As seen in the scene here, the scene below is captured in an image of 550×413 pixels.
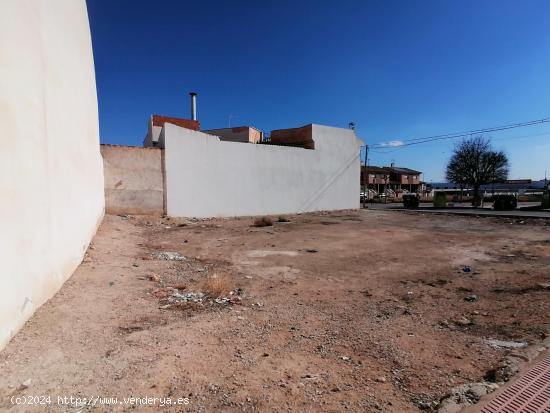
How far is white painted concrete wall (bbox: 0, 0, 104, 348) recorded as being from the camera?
2.64 meters

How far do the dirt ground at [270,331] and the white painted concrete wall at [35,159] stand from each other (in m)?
0.35

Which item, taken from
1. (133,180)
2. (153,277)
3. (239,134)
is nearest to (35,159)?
(153,277)

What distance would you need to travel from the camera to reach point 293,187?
2153cm

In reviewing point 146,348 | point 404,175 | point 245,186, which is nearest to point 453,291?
point 146,348

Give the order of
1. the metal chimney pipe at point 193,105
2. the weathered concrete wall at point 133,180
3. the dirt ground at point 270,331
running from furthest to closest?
the metal chimney pipe at point 193,105 → the weathered concrete wall at point 133,180 → the dirt ground at point 270,331

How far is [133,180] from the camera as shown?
1404 centimetres

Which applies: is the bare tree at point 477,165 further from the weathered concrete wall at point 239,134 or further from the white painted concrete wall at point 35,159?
the white painted concrete wall at point 35,159

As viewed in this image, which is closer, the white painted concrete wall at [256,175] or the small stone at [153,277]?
the small stone at [153,277]

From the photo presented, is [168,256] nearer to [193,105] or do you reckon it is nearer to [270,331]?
[270,331]

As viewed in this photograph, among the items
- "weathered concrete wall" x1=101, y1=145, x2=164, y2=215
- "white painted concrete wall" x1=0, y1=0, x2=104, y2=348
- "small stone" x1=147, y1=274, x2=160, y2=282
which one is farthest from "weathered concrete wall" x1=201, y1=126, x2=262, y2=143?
"small stone" x1=147, y1=274, x2=160, y2=282

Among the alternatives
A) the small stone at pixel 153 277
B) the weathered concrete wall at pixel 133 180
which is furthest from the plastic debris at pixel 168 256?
the weathered concrete wall at pixel 133 180

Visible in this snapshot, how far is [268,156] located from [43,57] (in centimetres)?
1651

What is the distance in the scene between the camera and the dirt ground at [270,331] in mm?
2355

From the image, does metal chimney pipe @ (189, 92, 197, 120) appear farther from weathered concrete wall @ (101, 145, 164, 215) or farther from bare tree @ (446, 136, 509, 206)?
bare tree @ (446, 136, 509, 206)
